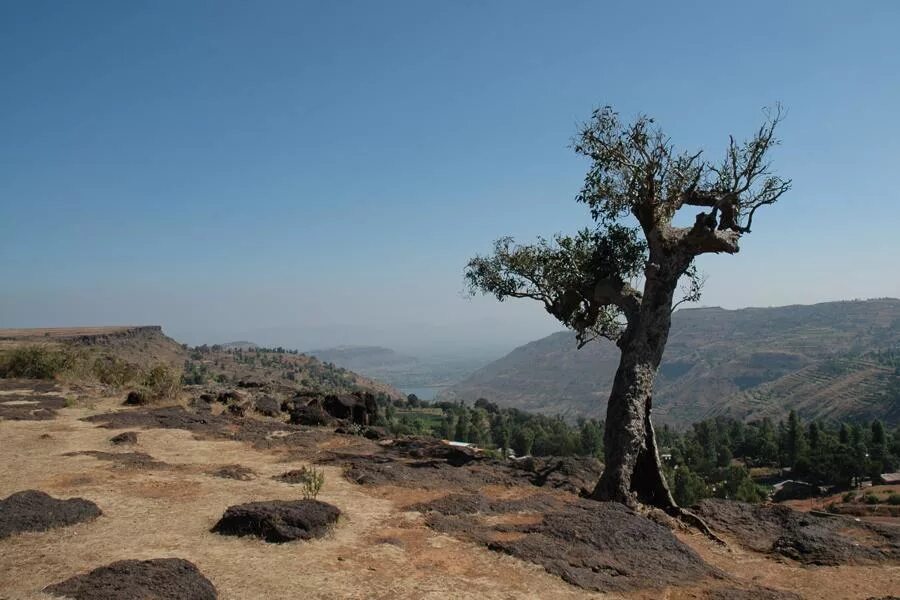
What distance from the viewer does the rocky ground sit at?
759cm

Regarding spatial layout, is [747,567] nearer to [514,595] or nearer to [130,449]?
[514,595]

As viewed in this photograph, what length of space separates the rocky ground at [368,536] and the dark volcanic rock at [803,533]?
1.8 inches

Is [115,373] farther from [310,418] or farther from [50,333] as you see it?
[50,333]

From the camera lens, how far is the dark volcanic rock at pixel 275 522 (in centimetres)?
906

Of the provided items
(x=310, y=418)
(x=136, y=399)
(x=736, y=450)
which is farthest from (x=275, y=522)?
(x=736, y=450)

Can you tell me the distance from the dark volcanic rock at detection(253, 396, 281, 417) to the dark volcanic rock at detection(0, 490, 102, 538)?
14989 millimetres

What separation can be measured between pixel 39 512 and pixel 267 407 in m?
A: 16.3

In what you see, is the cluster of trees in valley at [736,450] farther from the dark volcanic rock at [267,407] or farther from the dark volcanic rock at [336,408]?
the dark volcanic rock at [267,407]

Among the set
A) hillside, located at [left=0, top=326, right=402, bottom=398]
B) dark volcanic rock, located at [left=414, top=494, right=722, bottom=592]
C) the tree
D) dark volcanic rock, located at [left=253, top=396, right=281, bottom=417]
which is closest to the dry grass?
hillside, located at [left=0, top=326, right=402, bottom=398]

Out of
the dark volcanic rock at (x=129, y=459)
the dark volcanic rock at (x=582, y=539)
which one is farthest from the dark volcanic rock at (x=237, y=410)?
the dark volcanic rock at (x=582, y=539)

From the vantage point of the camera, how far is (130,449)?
52.2 ft

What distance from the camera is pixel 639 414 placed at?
1462 centimetres

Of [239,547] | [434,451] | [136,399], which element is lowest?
[434,451]

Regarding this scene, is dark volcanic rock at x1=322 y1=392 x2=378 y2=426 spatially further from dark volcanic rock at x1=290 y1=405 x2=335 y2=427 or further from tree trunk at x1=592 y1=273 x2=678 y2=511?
tree trunk at x1=592 y1=273 x2=678 y2=511
